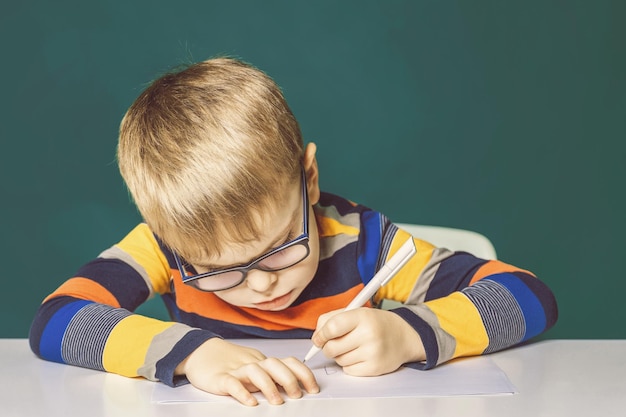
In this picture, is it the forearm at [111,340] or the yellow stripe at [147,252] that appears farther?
the yellow stripe at [147,252]

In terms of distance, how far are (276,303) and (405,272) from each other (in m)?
0.22

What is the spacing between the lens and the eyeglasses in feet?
3.39

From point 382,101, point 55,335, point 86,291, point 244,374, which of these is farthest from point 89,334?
point 382,101

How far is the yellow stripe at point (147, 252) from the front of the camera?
1.25m

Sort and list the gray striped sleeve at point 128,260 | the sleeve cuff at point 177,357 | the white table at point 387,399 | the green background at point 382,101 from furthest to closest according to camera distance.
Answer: the green background at point 382,101 → the gray striped sleeve at point 128,260 → the sleeve cuff at point 177,357 → the white table at point 387,399

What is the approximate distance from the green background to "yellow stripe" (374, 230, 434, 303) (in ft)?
3.44

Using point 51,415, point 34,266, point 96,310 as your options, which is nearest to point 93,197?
point 34,266

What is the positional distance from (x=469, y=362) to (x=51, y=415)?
1.50 feet

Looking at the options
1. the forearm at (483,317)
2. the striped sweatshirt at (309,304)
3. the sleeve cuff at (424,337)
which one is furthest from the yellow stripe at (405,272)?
the sleeve cuff at (424,337)

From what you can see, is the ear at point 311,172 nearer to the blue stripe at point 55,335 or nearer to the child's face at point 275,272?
the child's face at point 275,272

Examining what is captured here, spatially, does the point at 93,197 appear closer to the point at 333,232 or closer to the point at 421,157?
the point at 421,157

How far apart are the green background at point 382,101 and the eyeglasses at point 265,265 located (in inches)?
48.8

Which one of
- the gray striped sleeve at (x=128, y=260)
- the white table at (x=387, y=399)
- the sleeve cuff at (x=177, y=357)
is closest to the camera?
the white table at (x=387, y=399)

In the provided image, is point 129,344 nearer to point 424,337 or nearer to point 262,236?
point 262,236
